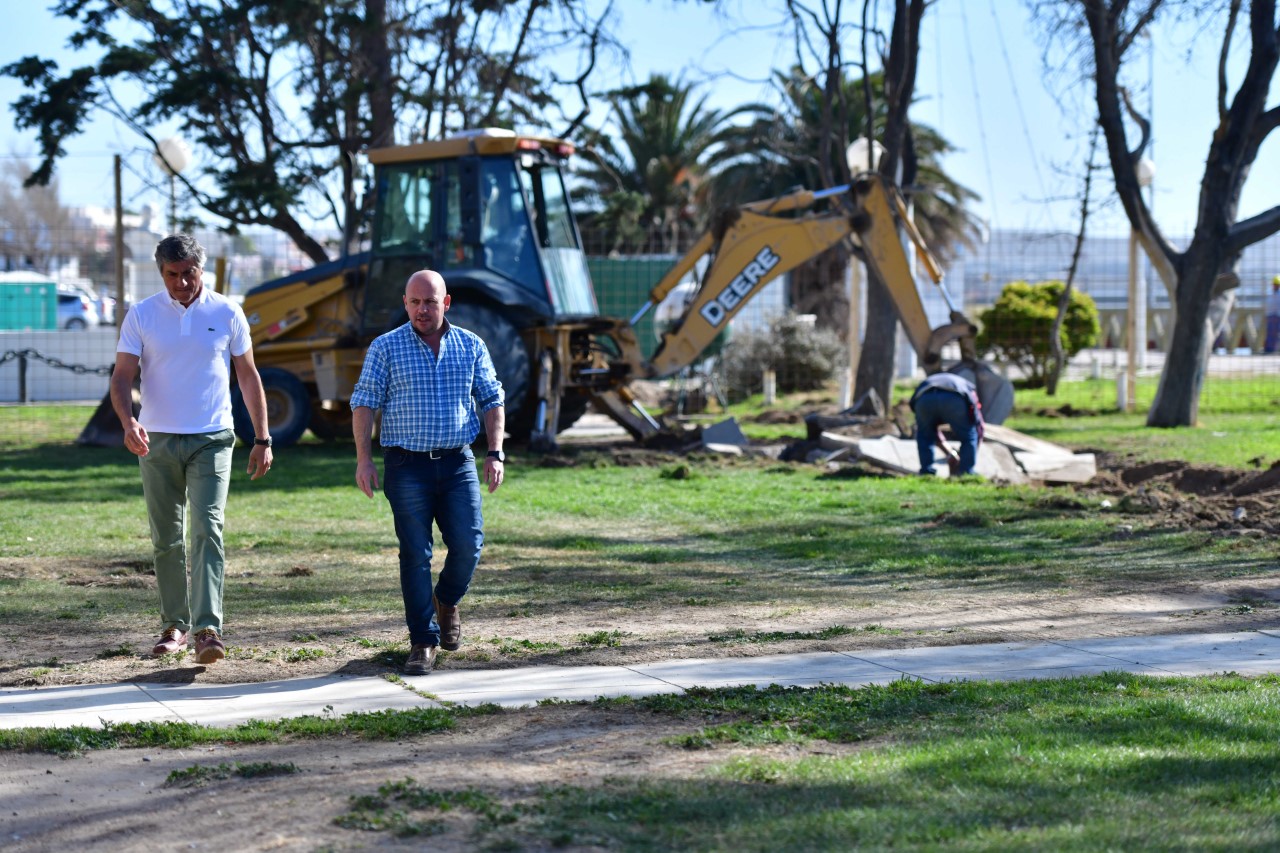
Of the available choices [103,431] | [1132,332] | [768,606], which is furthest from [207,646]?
[1132,332]

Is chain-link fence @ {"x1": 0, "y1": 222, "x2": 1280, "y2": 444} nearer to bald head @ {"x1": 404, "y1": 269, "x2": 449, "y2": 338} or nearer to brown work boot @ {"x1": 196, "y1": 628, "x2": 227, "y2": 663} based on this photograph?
bald head @ {"x1": 404, "y1": 269, "x2": 449, "y2": 338}

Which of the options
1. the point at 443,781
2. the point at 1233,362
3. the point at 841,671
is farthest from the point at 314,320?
the point at 1233,362

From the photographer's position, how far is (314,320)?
18.8 m

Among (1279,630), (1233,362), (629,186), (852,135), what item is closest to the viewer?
(1279,630)

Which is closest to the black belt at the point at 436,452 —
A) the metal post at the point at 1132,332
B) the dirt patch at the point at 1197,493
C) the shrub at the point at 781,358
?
the dirt patch at the point at 1197,493

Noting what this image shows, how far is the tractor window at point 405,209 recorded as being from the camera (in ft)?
58.1

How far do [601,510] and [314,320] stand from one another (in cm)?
719

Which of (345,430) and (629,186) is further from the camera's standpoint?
(629,186)

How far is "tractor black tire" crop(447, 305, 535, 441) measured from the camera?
55.2 feet

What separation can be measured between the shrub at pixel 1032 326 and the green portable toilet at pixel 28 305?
18830mm

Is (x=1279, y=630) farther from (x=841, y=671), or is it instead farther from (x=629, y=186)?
(x=629, y=186)

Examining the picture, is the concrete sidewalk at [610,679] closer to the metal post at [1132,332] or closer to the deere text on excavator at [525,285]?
the deere text on excavator at [525,285]

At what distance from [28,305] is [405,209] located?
1649cm

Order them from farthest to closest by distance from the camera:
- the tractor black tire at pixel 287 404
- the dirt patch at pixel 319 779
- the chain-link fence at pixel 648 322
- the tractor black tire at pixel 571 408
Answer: the chain-link fence at pixel 648 322, the tractor black tire at pixel 571 408, the tractor black tire at pixel 287 404, the dirt patch at pixel 319 779
